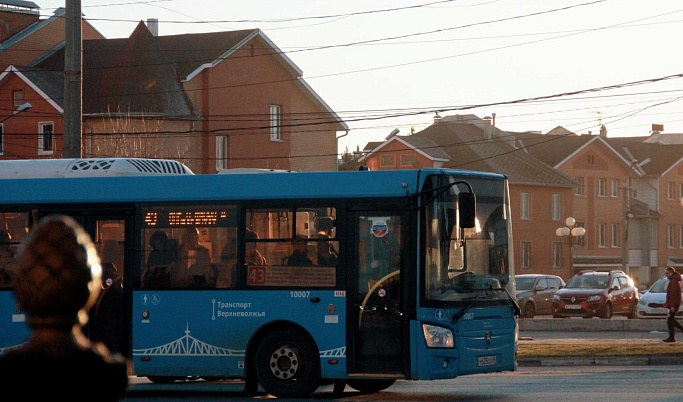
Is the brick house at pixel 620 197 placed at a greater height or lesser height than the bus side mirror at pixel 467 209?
greater

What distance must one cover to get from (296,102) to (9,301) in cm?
3880

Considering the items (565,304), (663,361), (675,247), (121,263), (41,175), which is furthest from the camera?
(675,247)

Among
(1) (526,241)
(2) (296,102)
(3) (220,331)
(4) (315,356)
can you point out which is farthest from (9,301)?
(1) (526,241)

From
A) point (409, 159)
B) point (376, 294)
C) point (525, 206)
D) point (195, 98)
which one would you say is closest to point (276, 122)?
point (195, 98)

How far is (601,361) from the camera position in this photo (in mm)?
21000

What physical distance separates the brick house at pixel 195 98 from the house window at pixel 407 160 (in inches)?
734

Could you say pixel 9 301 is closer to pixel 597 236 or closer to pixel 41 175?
pixel 41 175

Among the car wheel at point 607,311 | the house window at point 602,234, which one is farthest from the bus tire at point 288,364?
the house window at point 602,234

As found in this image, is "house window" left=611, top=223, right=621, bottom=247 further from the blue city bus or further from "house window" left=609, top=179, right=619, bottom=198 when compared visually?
the blue city bus

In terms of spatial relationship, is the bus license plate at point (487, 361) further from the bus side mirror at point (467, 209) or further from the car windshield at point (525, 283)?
the car windshield at point (525, 283)

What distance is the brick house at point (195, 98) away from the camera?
152 ft

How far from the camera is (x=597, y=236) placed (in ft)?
260

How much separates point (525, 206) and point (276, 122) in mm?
26369

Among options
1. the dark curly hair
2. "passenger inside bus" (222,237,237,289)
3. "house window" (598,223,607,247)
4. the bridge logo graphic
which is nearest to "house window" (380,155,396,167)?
"house window" (598,223,607,247)
